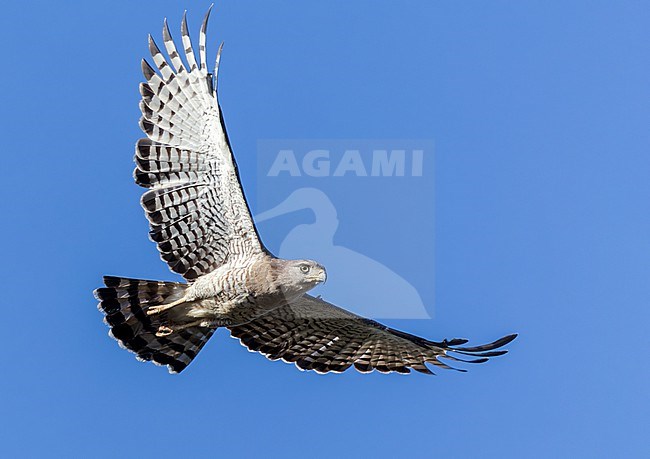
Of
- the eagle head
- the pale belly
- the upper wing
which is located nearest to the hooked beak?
the eagle head

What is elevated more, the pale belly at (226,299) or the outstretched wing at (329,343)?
the pale belly at (226,299)

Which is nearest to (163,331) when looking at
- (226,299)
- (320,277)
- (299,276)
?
(226,299)

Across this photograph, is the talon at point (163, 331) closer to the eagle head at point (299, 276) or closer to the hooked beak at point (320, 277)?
the eagle head at point (299, 276)

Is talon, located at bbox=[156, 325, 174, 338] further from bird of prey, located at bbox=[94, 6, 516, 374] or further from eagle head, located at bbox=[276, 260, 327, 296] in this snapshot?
eagle head, located at bbox=[276, 260, 327, 296]

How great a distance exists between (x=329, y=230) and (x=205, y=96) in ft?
8.82

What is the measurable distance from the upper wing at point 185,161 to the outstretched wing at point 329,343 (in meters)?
1.32

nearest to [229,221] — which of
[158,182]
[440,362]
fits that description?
[158,182]

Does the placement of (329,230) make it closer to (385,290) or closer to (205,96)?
(385,290)

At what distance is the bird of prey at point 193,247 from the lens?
13398mm

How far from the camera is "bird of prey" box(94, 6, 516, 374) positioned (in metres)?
13.4

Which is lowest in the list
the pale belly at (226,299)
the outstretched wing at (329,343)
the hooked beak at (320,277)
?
the outstretched wing at (329,343)

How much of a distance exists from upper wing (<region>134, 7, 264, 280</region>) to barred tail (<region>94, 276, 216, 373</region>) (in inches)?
22.8

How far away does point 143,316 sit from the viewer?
14.0m

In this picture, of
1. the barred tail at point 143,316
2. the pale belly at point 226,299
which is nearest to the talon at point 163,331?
the barred tail at point 143,316
